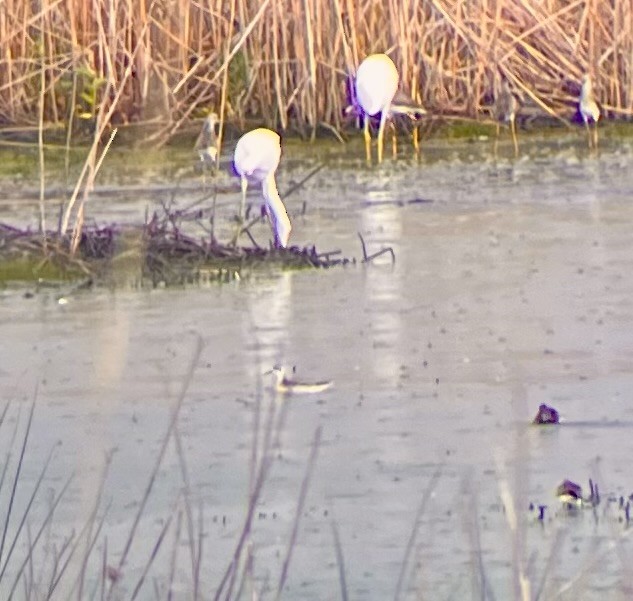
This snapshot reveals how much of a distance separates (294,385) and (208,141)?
4822mm

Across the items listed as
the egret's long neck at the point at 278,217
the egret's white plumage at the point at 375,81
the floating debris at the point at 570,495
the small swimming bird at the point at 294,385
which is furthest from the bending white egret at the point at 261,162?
the floating debris at the point at 570,495

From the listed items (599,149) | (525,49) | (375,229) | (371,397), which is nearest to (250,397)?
(371,397)

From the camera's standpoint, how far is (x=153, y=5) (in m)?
10.4

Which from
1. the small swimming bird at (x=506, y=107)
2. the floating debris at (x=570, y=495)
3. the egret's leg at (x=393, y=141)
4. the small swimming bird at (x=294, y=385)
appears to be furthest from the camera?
the small swimming bird at (x=506, y=107)

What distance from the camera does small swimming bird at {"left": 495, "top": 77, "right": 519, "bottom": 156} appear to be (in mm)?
10367

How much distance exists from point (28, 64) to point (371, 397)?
239 inches

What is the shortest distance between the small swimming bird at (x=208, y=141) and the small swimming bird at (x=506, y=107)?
1.36 metres

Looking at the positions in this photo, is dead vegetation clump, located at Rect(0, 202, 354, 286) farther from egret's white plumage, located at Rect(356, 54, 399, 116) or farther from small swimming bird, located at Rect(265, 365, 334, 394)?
egret's white plumage, located at Rect(356, 54, 399, 116)

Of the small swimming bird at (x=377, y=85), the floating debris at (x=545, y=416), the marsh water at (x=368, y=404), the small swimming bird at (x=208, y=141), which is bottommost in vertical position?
the marsh water at (x=368, y=404)

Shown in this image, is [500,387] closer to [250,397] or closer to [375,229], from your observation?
[250,397]

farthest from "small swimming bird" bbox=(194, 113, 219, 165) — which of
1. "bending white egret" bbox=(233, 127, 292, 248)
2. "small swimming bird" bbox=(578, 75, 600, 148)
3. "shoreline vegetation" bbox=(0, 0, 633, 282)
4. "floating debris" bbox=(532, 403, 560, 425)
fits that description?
"floating debris" bbox=(532, 403, 560, 425)

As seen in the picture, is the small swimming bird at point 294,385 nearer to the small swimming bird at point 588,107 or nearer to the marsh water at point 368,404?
the marsh water at point 368,404

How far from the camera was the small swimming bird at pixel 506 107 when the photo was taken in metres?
10.4

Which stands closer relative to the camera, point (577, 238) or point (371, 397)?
point (371, 397)
